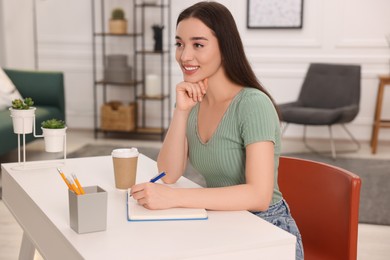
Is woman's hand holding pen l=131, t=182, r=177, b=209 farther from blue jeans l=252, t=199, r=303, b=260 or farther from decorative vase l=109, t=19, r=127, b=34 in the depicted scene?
decorative vase l=109, t=19, r=127, b=34

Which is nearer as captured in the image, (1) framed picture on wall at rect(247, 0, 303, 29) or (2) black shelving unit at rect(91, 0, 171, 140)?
(1) framed picture on wall at rect(247, 0, 303, 29)

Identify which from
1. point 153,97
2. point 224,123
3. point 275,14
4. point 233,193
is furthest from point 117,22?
point 233,193

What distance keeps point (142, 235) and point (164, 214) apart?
14 cm

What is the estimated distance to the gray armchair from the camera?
4.95 m

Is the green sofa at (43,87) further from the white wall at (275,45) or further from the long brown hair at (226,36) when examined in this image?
the long brown hair at (226,36)

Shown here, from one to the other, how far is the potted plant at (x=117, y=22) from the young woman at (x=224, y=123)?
3987 millimetres

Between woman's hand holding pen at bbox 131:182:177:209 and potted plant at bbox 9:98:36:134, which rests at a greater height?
potted plant at bbox 9:98:36:134

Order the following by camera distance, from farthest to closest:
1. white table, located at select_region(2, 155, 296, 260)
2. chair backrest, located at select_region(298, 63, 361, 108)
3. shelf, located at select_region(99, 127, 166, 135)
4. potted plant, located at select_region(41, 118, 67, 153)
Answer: shelf, located at select_region(99, 127, 166, 135) → chair backrest, located at select_region(298, 63, 361, 108) → potted plant, located at select_region(41, 118, 67, 153) → white table, located at select_region(2, 155, 296, 260)

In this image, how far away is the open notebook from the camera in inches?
55.1

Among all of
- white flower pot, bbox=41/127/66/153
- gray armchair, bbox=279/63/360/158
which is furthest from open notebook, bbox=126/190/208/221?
gray armchair, bbox=279/63/360/158

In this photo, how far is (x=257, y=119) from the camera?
5.35ft

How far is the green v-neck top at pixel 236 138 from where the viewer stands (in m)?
1.63

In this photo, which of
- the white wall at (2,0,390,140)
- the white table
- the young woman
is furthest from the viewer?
the white wall at (2,0,390,140)

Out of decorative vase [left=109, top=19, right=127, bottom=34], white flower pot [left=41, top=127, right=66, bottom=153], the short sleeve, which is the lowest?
white flower pot [left=41, top=127, right=66, bottom=153]
